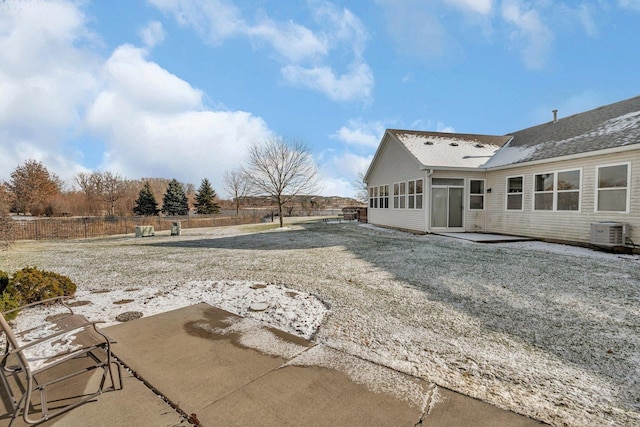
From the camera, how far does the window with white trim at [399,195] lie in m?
14.2

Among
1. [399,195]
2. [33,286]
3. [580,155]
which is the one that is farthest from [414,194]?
[33,286]

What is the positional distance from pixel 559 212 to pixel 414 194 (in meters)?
5.26

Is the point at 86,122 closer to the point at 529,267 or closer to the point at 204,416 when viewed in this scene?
the point at 204,416

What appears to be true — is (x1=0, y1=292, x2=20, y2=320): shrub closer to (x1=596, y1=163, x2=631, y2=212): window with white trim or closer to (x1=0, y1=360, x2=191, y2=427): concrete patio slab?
(x1=0, y1=360, x2=191, y2=427): concrete patio slab

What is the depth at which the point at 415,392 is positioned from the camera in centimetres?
213

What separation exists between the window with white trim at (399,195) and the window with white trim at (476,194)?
289 centimetres

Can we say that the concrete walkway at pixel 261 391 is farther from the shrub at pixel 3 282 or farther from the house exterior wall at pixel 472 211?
the house exterior wall at pixel 472 211

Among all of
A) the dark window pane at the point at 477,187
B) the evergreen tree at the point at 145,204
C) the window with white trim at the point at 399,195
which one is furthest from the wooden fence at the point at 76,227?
the dark window pane at the point at 477,187

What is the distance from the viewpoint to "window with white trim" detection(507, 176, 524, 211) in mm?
11039

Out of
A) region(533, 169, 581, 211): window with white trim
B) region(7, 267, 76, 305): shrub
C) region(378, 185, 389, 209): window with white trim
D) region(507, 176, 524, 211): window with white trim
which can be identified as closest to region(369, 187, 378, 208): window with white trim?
region(378, 185, 389, 209): window with white trim

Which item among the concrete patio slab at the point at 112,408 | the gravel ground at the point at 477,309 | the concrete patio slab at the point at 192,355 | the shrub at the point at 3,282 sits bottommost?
the gravel ground at the point at 477,309

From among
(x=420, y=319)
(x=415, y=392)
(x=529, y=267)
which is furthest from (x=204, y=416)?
(x=529, y=267)

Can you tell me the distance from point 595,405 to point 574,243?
30.4 ft

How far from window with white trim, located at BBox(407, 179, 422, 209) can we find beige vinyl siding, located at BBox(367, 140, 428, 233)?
0.63 feet
